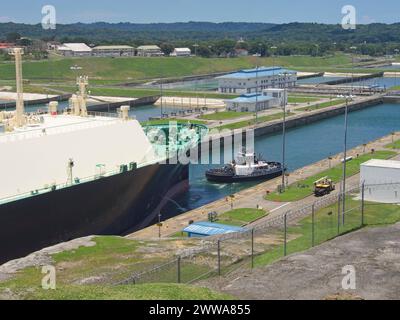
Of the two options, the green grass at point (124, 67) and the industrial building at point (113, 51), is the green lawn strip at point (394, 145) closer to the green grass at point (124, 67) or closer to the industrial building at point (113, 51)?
the green grass at point (124, 67)

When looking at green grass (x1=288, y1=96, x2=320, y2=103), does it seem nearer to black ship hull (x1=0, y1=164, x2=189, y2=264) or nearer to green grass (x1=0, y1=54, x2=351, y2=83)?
green grass (x1=0, y1=54, x2=351, y2=83)

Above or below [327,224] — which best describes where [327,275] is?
above

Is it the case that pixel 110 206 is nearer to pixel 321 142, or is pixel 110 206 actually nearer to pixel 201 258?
pixel 201 258

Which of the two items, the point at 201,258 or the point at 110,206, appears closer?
the point at 201,258

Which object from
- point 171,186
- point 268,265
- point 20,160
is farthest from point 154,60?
point 268,265

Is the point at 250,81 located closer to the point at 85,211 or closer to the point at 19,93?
the point at 19,93

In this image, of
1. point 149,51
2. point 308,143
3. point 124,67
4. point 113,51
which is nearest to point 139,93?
point 124,67

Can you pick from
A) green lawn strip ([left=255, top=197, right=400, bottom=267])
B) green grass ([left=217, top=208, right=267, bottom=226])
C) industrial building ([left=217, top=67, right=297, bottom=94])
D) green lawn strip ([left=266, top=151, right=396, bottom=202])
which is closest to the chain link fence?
green lawn strip ([left=255, top=197, right=400, bottom=267])

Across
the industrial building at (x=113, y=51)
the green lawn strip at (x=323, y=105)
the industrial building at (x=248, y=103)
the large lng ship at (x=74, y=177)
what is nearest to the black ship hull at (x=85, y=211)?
the large lng ship at (x=74, y=177)
